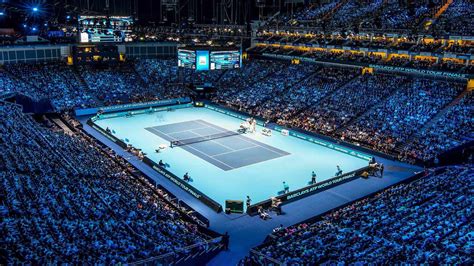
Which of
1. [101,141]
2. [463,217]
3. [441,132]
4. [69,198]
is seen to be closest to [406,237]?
[463,217]

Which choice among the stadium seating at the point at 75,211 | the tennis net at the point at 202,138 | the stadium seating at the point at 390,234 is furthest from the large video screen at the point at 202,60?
the stadium seating at the point at 390,234

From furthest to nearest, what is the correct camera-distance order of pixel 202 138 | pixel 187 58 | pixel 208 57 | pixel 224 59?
pixel 224 59, pixel 187 58, pixel 208 57, pixel 202 138

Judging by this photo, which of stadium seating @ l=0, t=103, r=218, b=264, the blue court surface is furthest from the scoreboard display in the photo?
stadium seating @ l=0, t=103, r=218, b=264

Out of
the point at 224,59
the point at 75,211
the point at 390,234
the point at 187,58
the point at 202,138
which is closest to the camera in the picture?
the point at 390,234

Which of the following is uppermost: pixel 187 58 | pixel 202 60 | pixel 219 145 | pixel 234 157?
pixel 187 58

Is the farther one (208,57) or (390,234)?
(208,57)

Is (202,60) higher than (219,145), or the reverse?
(202,60)

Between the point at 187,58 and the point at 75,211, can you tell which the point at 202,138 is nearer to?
the point at 187,58

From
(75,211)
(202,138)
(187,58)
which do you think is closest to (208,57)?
(187,58)
